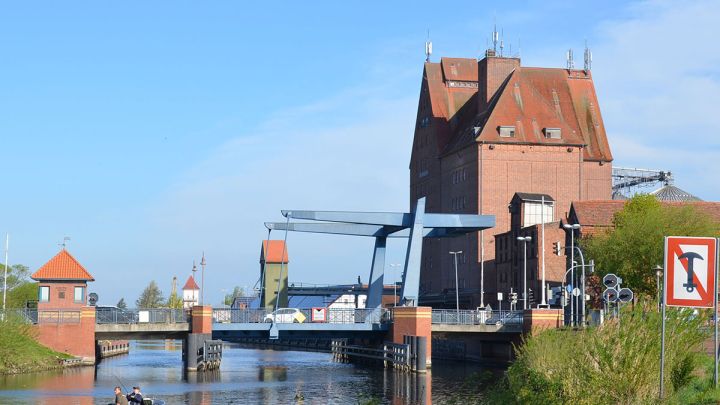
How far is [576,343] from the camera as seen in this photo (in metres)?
28.9

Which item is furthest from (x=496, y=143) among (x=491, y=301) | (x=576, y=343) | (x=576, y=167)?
(x=576, y=343)

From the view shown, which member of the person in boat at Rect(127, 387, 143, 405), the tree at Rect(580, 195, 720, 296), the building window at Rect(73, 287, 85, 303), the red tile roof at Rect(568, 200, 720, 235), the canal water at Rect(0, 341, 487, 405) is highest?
the red tile roof at Rect(568, 200, 720, 235)

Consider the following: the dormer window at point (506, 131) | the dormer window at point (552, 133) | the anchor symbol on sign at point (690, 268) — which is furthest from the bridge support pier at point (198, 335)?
the dormer window at point (552, 133)

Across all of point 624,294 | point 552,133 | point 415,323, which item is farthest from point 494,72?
point 624,294

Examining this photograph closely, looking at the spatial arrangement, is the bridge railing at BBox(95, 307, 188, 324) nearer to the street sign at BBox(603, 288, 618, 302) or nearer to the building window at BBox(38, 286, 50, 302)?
the building window at BBox(38, 286, 50, 302)

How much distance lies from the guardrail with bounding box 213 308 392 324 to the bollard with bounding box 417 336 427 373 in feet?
15.4

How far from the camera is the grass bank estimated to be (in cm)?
5791

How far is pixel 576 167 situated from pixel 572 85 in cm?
1169

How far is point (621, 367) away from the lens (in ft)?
81.4

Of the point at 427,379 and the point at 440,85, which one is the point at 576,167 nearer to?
the point at 440,85

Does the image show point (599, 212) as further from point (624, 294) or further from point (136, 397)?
point (136, 397)

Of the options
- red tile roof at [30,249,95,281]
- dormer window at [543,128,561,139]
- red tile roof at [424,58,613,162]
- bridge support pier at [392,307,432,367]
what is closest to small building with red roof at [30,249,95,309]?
red tile roof at [30,249,95,281]

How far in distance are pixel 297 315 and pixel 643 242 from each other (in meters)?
20.5

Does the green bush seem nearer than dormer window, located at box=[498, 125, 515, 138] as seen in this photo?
Yes
